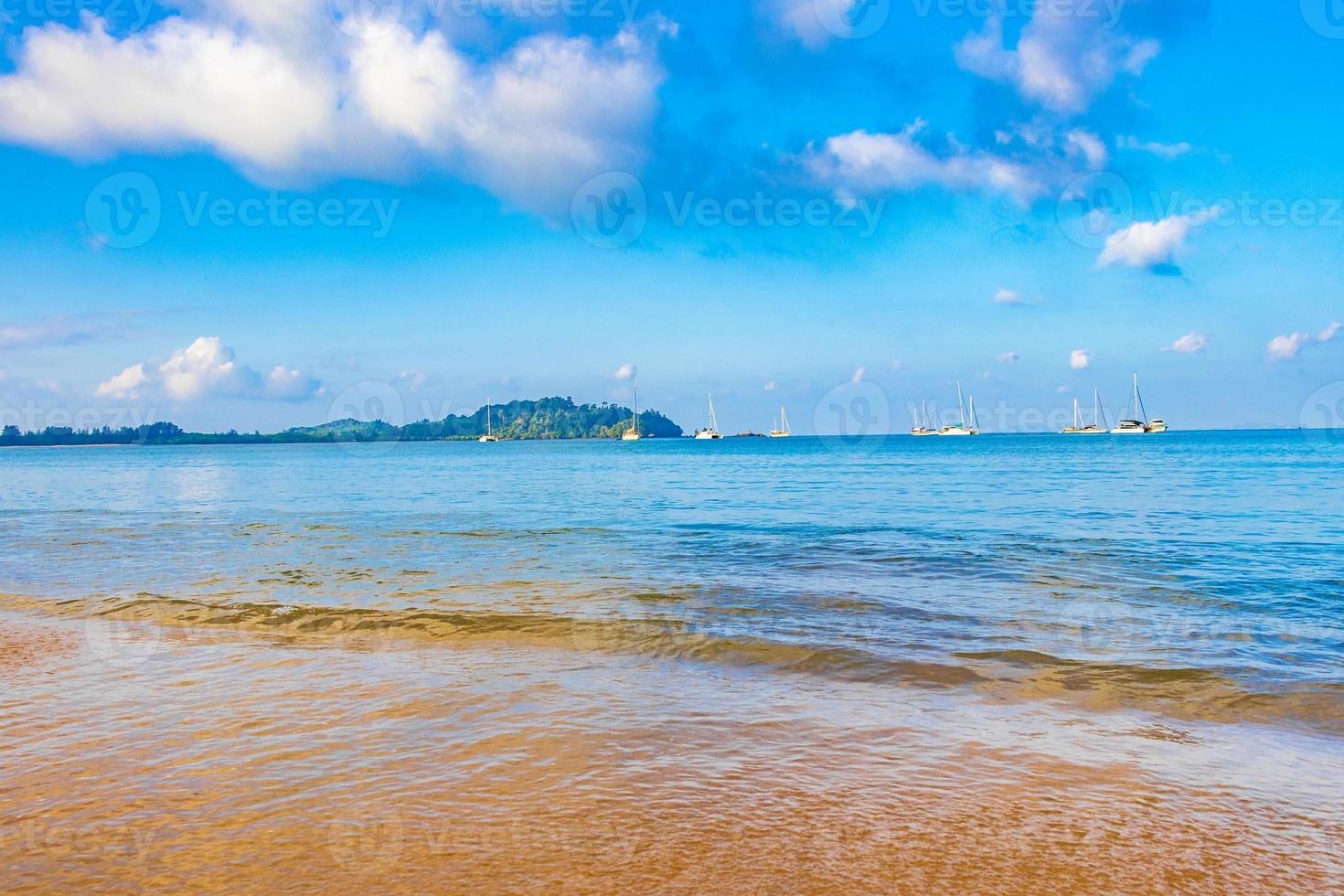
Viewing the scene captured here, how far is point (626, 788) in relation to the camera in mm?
5945

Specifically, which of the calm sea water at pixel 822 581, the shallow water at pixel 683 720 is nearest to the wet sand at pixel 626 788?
the shallow water at pixel 683 720

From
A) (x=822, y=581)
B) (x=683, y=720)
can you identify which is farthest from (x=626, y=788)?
(x=822, y=581)

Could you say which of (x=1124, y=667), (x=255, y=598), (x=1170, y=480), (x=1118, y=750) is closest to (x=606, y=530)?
(x=255, y=598)

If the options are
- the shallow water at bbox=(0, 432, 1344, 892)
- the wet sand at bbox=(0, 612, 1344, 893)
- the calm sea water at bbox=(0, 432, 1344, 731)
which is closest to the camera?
the wet sand at bbox=(0, 612, 1344, 893)

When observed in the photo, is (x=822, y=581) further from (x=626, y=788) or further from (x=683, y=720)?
(x=626, y=788)

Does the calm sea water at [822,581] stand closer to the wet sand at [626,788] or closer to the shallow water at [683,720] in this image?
the shallow water at [683,720]

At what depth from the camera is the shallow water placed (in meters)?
4.99

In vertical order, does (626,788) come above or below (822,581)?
above

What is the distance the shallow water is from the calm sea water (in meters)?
0.11

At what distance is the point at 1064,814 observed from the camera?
557cm

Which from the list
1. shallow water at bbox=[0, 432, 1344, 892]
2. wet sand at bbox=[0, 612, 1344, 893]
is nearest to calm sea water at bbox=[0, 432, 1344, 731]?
shallow water at bbox=[0, 432, 1344, 892]

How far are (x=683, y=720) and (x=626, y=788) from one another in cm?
169

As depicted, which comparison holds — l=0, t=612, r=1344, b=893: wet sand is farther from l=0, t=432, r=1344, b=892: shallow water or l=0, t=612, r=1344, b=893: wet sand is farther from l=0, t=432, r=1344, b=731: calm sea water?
l=0, t=432, r=1344, b=731: calm sea water

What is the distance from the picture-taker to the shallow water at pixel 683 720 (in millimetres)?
4988
